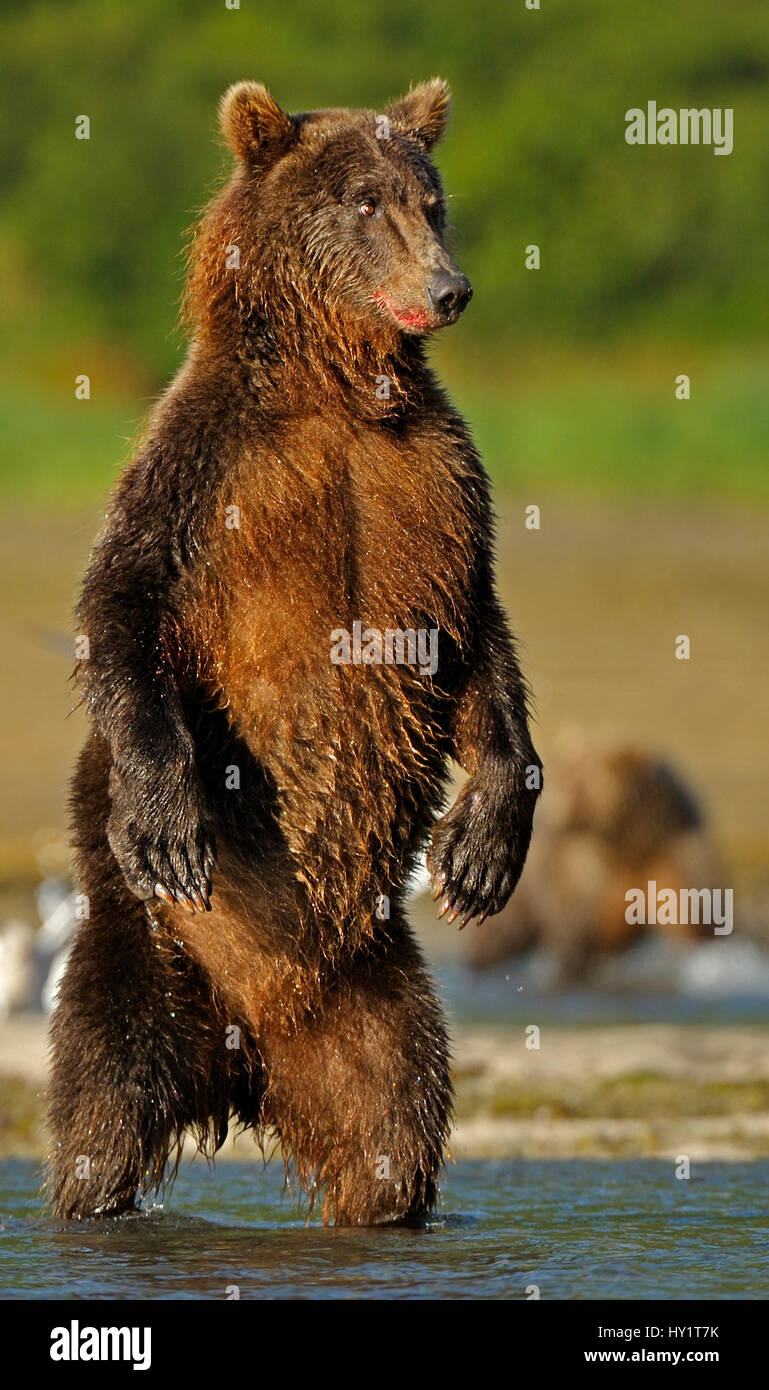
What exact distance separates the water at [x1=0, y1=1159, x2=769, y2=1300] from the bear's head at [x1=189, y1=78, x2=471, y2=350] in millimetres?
2241

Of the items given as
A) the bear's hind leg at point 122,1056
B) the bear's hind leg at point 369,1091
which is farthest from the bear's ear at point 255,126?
the bear's hind leg at point 369,1091

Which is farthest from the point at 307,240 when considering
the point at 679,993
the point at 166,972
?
the point at 679,993

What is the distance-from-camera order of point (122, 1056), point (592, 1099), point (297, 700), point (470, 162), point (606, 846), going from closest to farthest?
point (122, 1056) < point (297, 700) < point (592, 1099) < point (606, 846) < point (470, 162)

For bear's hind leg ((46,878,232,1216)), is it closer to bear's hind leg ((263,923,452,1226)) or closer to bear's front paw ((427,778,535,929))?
bear's hind leg ((263,923,452,1226))

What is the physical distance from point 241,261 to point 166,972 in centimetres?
179

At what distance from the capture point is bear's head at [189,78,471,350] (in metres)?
5.89

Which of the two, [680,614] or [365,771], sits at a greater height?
[680,614]

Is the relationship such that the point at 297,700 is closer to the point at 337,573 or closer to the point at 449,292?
the point at 337,573

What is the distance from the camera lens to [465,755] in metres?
6.12

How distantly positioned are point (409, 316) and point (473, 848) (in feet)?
4.42

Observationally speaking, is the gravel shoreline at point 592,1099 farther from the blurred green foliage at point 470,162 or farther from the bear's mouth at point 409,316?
the blurred green foliage at point 470,162

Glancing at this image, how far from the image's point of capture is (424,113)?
6.30m

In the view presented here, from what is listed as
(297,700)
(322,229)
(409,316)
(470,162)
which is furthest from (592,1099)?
(470,162)
